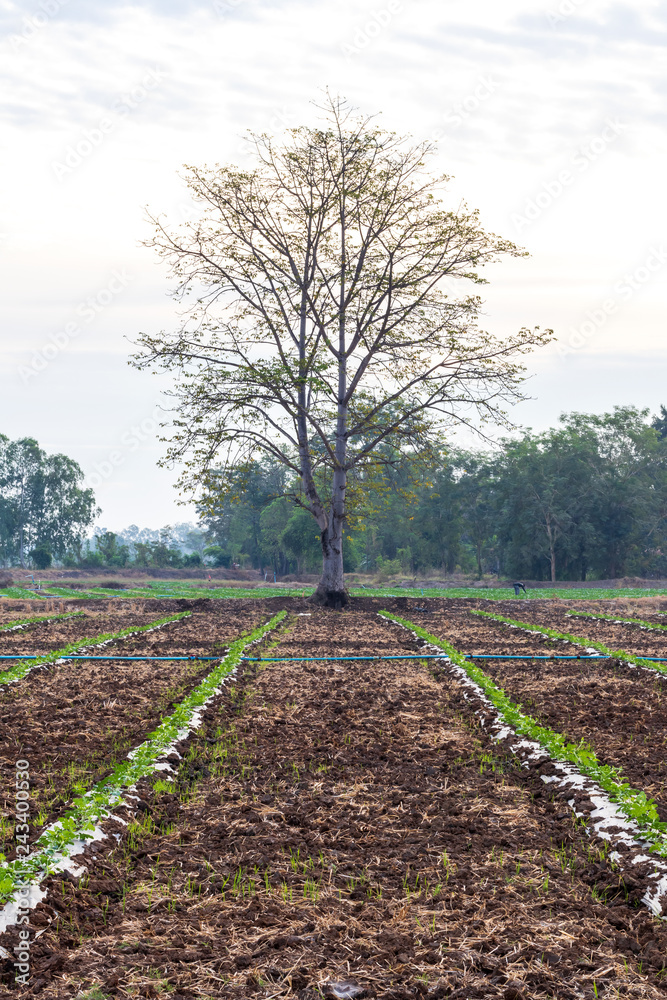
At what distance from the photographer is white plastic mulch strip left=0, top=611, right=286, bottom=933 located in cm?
497

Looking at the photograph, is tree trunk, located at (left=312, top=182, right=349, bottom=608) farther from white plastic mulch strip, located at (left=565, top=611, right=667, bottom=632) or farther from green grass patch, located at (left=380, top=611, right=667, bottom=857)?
green grass patch, located at (left=380, top=611, right=667, bottom=857)

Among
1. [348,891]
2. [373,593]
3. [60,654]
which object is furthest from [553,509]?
[348,891]

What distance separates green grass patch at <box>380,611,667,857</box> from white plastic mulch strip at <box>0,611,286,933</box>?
381 centimetres

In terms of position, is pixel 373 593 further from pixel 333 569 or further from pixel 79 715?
pixel 79 715

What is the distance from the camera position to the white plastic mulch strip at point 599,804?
17.4 ft

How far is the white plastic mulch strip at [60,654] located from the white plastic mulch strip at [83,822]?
428 centimetres

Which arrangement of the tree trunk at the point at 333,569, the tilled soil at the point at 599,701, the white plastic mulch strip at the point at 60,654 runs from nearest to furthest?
the tilled soil at the point at 599,701 < the white plastic mulch strip at the point at 60,654 < the tree trunk at the point at 333,569

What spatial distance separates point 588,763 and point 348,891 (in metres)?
3.16

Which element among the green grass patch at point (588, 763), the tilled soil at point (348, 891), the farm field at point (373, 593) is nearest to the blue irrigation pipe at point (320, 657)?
the green grass patch at point (588, 763)

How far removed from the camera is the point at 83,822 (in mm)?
6102

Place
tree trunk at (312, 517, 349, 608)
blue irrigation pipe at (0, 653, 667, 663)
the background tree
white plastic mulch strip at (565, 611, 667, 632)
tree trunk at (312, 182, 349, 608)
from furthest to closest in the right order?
the background tree
tree trunk at (312, 517, 349, 608)
tree trunk at (312, 182, 349, 608)
white plastic mulch strip at (565, 611, 667, 632)
blue irrigation pipe at (0, 653, 667, 663)

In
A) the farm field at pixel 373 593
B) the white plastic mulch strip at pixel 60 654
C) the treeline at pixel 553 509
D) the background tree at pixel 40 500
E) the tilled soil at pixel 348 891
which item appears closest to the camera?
the tilled soil at pixel 348 891

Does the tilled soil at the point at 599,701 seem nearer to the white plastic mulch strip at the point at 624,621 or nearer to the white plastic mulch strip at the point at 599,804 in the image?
the white plastic mulch strip at the point at 599,804

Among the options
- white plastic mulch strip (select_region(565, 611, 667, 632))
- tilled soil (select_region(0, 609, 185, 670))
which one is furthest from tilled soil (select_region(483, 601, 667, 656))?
tilled soil (select_region(0, 609, 185, 670))
